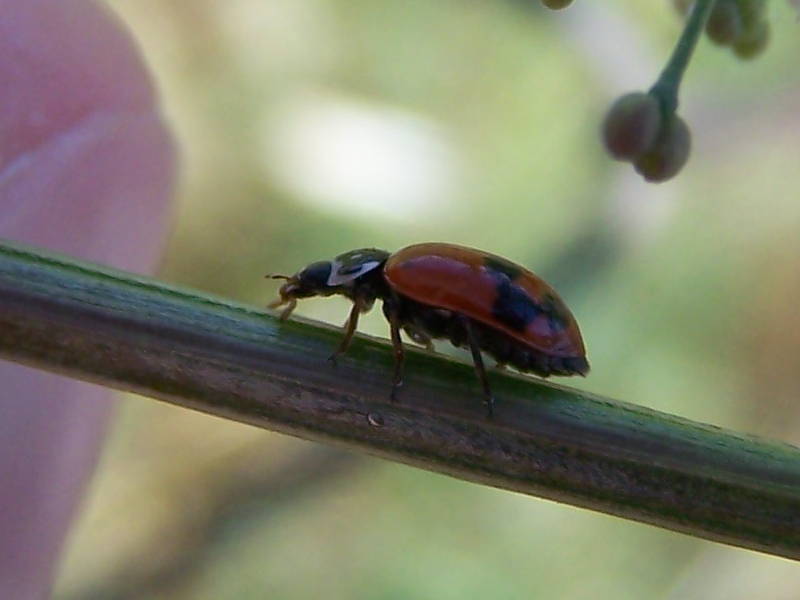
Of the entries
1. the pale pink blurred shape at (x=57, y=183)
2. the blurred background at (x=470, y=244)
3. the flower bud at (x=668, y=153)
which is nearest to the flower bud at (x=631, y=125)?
the flower bud at (x=668, y=153)

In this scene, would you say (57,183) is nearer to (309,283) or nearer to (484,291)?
(309,283)

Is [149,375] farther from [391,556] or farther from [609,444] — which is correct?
[391,556]

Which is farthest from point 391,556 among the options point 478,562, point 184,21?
point 184,21

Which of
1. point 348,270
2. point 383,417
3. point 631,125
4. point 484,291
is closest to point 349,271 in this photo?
point 348,270

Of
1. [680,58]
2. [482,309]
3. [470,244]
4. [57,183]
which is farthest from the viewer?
[470,244]

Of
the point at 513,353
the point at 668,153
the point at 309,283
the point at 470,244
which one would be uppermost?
the point at 668,153

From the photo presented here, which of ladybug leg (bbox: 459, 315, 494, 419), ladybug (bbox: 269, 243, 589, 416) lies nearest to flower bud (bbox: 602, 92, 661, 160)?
ladybug (bbox: 269, 243, 589, 416)
